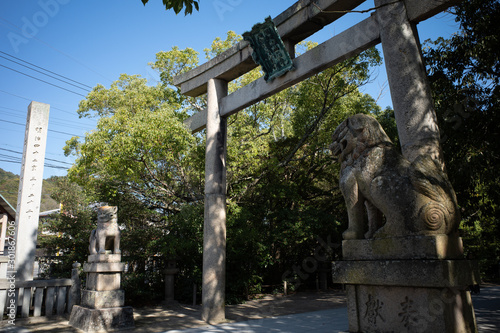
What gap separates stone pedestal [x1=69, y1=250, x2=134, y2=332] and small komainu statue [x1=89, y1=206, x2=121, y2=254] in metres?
0.20

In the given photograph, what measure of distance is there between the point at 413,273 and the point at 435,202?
1.93 ft

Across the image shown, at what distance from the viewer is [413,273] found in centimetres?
251

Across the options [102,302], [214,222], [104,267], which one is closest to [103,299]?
[102,302]

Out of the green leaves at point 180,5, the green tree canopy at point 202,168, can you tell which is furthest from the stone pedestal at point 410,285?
the green tree canopy at point 202,168

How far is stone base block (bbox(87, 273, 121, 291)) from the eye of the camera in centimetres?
638

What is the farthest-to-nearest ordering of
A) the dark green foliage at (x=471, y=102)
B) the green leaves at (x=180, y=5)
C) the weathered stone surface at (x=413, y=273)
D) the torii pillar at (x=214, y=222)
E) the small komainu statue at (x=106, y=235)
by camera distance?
the small komainu statue at (x=106, y=235), the torii pillar at (x=214, y=222), the dark green foliage at (x=471, y=102), the green leaves at (x=180, y=5), the weathered stone surface at (x=413, y=273)

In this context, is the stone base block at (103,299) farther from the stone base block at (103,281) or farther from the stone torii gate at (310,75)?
the stone torii gate at (310,75)

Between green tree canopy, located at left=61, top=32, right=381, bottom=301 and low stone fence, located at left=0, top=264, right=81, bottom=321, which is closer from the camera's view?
low stone fence, located at left=0, top=264, right=81, bottom=321

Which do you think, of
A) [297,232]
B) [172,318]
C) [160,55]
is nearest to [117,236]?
[172,318]

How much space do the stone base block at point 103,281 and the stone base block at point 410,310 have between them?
204 inches

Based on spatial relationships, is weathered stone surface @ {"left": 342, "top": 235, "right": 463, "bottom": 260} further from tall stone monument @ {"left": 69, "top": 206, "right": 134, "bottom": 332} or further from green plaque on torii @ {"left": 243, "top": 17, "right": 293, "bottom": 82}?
tall stone monument @ {"left": 69, "top": 206, "right": 134, "bottom": 332}

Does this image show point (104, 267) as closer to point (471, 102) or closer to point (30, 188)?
point (30, 188)

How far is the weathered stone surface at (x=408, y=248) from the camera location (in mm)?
2498

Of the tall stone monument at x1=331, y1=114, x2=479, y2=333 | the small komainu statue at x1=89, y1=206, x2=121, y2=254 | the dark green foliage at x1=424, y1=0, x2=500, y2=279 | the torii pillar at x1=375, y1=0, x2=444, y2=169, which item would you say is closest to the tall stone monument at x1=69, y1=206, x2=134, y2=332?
the small komainu statue at x1=89, y1=206, x2=121, y2=254
